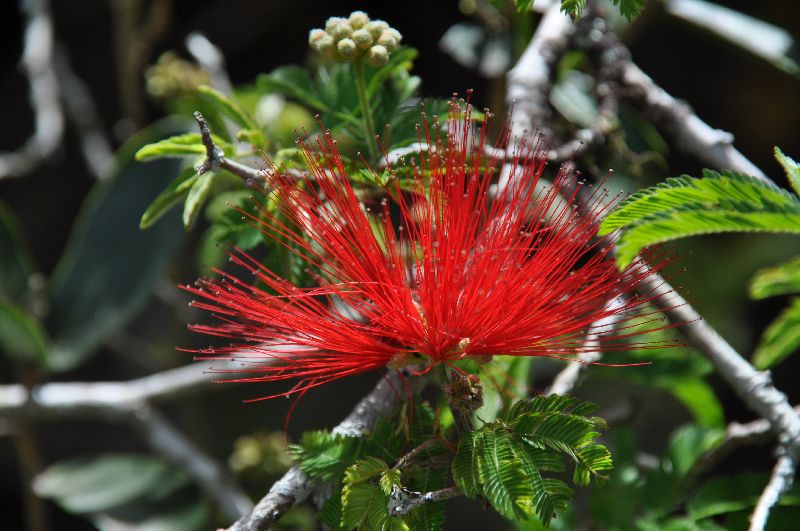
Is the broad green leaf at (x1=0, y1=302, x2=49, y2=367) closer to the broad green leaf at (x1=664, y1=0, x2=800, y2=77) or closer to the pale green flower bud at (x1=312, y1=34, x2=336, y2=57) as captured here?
the pale green flower bud at (x1=312, y1=34, x2=336, y2=57)

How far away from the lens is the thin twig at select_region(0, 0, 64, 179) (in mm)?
3039

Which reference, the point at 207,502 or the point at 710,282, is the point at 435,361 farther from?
the point at 710,282

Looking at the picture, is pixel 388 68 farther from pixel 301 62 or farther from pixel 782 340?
pixel 301 62

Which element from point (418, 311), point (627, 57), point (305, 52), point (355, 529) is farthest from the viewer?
point (305, 52)

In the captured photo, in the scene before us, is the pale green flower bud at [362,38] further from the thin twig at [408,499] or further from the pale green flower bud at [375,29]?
the thin twig at [408,499]

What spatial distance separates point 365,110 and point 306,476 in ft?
2.29

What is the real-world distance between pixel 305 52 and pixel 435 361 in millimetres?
3050

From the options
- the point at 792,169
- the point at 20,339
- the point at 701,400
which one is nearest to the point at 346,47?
the point at 792,169

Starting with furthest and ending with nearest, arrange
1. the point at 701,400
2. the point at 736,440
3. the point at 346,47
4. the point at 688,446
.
Result: the point at 701,400 < the point at 688,446 < the point at 736,440 < the point at 346,47

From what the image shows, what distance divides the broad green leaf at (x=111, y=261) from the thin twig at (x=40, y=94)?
0.57 metres

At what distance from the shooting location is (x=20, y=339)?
2389 mm

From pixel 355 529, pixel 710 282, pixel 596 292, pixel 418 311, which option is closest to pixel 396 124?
pixel 418 311

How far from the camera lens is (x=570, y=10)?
4.31 feet

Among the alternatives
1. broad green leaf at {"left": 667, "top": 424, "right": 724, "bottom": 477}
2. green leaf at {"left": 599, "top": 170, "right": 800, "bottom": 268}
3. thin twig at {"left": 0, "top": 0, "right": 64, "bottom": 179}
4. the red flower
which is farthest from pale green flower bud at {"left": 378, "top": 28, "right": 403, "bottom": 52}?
thin twig at {"left": 0, "top": 0, "right": 64, "bottom": 179}
